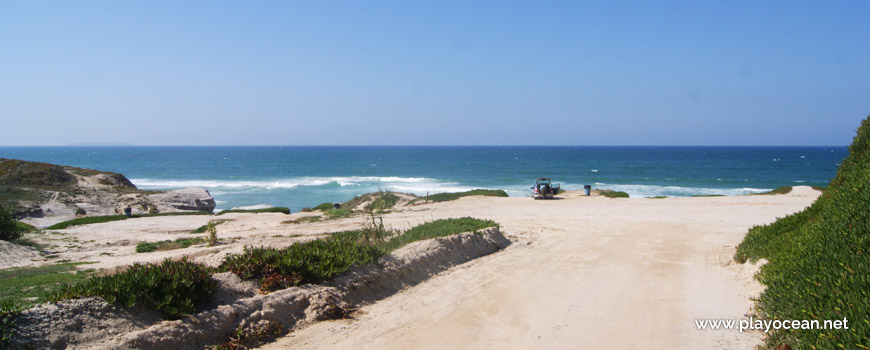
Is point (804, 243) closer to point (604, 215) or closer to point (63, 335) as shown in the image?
point (63, 335)

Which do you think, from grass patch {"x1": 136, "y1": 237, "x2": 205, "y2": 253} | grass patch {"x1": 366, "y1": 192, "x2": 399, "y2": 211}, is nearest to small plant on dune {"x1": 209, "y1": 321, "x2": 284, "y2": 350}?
grass patch {"x1": 136, "y1": 237, "x2": 205, "y2": 253}

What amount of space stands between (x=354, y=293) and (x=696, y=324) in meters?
5.32

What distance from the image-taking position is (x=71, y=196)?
28219 millimetres

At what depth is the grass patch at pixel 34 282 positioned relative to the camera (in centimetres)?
724

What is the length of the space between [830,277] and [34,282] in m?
11.6

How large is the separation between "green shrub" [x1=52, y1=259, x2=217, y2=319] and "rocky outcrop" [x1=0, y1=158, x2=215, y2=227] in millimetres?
20255

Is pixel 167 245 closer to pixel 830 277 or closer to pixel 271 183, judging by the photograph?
pixel 830 277

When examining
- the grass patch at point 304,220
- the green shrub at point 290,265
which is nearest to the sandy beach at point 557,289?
the green shrub at point 290,265

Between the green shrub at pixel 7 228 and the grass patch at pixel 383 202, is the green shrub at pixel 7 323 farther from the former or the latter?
the grass patch at pixel 383 202

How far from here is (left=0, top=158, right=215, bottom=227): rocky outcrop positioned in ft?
82.7

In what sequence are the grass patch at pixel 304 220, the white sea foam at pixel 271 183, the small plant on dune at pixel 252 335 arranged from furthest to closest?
the white sea foam at pixel 271 183 → the grass patch at pixel 304 220 → the small plant on dune at pixel 252 335

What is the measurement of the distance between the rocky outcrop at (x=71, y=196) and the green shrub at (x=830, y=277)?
88.0 feet

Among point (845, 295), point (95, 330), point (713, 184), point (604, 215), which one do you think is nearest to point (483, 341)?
point (845, 295)

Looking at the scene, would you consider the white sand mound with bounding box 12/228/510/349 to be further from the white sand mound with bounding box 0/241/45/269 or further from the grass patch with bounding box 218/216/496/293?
the white sand mound with bounding box 0/241/45/269
